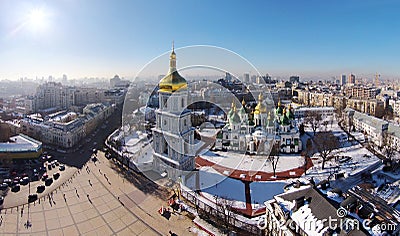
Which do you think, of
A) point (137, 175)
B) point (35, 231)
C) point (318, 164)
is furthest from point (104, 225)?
point (318, 164)

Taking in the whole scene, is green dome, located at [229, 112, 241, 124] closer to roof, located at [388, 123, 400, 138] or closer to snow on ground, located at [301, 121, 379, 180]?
snow on ground, located at [301, 121, 379, 180]

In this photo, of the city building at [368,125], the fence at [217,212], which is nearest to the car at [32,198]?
the fence at [217,212]

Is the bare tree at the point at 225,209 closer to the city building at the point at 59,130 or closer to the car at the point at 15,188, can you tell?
the car at the point at 15,188

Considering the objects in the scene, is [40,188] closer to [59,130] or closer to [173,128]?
[173,128]

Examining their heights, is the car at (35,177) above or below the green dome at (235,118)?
below

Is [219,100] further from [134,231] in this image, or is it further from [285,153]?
[134,231]

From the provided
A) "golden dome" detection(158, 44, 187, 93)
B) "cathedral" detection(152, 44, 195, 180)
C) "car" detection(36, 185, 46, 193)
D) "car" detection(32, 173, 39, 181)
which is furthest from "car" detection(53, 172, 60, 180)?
"golden dome" detection(158, 44, 187, 93)
